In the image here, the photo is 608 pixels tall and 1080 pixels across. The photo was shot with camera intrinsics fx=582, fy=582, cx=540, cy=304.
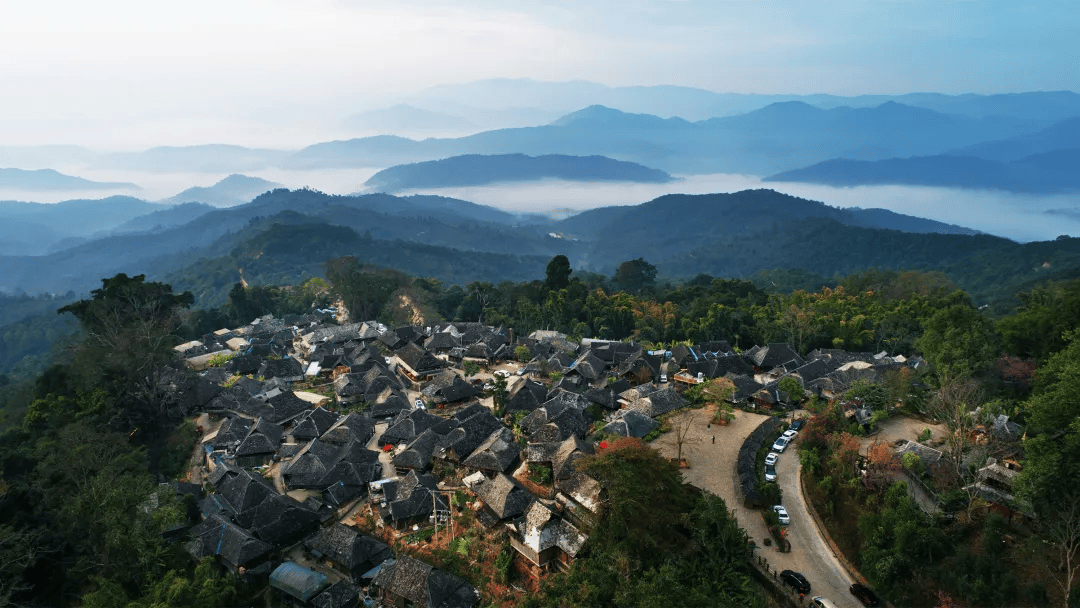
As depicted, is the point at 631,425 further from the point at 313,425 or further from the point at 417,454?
→ the point at 313,425

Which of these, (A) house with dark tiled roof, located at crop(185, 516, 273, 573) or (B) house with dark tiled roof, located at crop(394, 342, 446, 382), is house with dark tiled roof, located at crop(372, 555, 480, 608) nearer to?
(A) house with dark tiled roof, located at crop(185, 516, 273, 573)

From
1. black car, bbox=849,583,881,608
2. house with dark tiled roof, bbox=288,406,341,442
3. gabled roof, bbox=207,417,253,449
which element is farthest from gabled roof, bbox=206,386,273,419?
black car, bbox=849,583,881,608

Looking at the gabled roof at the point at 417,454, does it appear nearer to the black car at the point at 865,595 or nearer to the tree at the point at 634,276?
the black car at the point at 865,595

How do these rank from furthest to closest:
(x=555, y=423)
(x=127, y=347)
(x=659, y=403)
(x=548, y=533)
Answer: (x=127, y=347) → (x=659, y=403) → (x=555, y=423) → (x=548, y=533)

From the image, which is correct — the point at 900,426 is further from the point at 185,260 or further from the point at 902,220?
the point at 902,220

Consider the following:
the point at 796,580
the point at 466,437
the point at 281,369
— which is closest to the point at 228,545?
the point at 466,437

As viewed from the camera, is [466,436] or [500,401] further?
[500,401]
